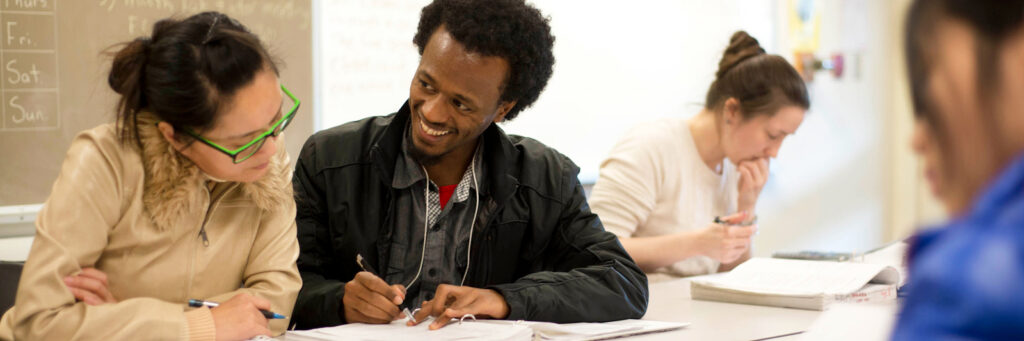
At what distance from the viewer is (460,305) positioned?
5.22ft

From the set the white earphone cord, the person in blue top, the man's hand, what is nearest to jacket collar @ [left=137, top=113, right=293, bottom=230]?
the man's hand

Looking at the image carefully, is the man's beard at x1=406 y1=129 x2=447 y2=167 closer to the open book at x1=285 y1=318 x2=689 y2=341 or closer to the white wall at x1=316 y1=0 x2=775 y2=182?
the open book at x1=285 y1=318 x2=689 y2=341

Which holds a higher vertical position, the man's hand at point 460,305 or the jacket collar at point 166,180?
the jacket collar at point 166,180

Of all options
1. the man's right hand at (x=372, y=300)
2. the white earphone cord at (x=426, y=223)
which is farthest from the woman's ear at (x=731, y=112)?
the man's right hand at (x=372, y=300)

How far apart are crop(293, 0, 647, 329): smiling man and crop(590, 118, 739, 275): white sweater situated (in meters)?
0.49

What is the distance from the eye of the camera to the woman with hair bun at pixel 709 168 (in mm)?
2447

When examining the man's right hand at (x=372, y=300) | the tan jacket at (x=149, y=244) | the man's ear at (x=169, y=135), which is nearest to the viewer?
the tan jacket at (x=149, y=244)

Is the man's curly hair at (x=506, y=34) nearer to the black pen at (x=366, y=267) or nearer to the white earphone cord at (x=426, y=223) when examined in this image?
the white earphone cord at (x=426, y=223)

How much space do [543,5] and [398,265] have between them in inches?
72.4

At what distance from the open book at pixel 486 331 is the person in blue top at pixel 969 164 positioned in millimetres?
1016

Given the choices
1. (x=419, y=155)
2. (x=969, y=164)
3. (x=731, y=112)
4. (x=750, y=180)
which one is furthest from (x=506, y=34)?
(x=969, y=164)

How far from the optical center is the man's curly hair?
1780mm

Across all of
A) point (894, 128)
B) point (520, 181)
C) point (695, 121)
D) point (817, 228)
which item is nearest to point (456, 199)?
point (520, 181)

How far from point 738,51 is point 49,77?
1855mm
